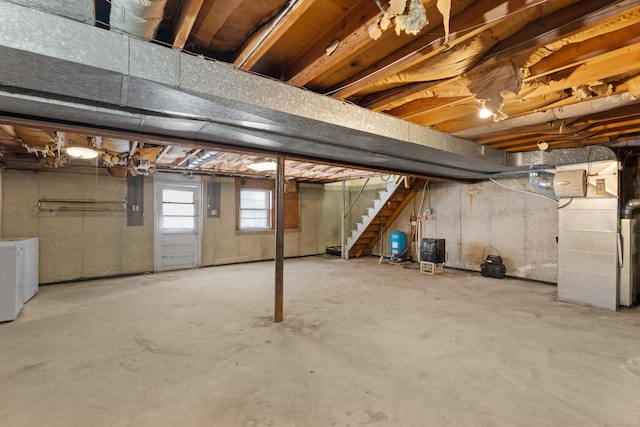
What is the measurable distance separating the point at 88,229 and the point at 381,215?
588 centimetres

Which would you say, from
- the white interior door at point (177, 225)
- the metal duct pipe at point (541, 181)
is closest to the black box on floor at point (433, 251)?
the metal duct pipe at point (541, 181)

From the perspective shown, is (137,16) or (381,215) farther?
(381,215)

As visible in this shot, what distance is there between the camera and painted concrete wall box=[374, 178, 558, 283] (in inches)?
195

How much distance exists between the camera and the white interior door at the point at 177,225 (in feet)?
18.7

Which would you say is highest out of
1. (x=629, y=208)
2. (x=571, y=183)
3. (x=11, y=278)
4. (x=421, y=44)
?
(x=421, y=44)

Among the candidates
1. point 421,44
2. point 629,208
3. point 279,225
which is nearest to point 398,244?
point 629,208

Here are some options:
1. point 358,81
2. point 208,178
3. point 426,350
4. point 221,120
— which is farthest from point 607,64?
point 208,178

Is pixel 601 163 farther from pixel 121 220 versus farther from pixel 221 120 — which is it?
pixel 121 220

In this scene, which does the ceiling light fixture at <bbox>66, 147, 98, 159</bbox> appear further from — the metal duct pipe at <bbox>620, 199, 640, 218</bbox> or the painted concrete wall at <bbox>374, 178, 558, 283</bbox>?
the metal duct pipe at <bbox>620, 199, 640, 218</bbox>

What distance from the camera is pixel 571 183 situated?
3.81 m

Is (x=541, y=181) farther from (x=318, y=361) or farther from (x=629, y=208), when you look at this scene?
(x=318, y=361)

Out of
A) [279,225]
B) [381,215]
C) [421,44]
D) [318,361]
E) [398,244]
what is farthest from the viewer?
[381,215]

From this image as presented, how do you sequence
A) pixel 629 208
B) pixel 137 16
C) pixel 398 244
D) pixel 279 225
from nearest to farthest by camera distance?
pixel 137 16, pixel 279 225, pixel 629 208, pixel 398 244

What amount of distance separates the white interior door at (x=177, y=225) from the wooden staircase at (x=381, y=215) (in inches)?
142
